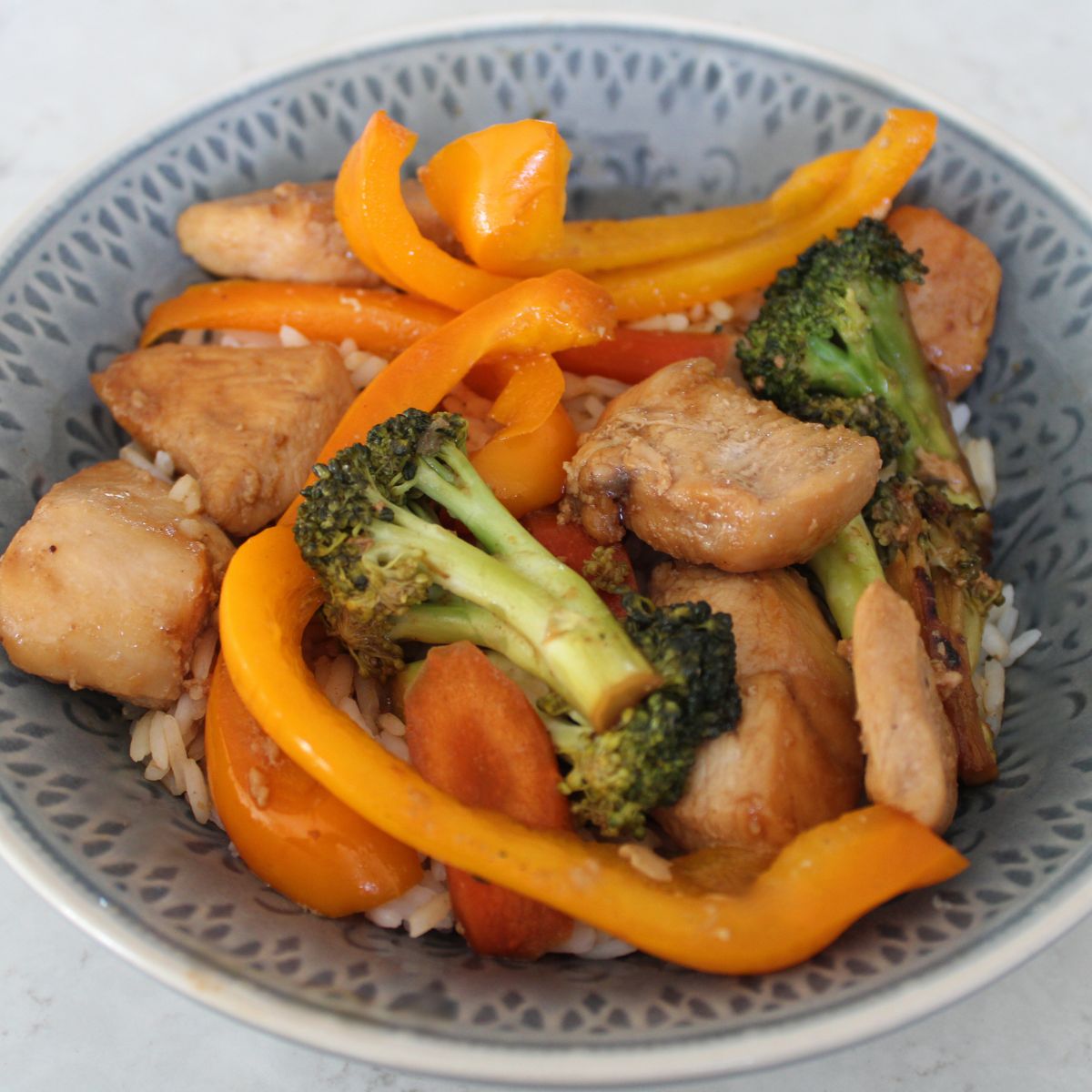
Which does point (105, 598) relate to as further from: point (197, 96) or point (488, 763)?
point (197, 96)

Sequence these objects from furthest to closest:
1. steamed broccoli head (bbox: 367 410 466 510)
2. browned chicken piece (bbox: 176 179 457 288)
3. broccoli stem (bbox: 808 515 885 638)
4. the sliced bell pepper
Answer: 1. browned chicken piece (bbox: 176 179 457 288)
2. the sliced bell pepper
3. broccoli stem (bbox: 808 515 885 638)
4. steamed broccoli head (bbox: 367 410 466 510)

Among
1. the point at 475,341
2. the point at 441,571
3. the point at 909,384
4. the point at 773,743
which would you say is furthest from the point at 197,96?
the point at 773,743

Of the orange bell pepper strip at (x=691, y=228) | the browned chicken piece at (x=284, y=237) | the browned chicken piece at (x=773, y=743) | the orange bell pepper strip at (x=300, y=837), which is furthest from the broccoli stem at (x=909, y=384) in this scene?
the orange bell pepper strip at (x=300, y=837)

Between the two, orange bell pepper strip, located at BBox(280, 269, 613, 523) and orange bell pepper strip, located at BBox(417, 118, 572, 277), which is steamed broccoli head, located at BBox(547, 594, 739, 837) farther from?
orange bell pepper strip, located at BBox(417, 118, 572, 277)

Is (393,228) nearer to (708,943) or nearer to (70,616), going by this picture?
(70,616)

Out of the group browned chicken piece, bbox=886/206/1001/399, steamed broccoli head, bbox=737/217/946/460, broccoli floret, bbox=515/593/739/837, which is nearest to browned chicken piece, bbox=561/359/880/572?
broccoli floret, bbox=515/593/739/837

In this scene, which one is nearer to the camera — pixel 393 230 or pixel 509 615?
pixel 509 615
